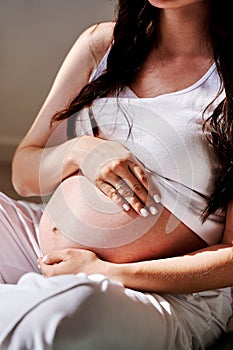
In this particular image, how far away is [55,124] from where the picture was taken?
162 centimetres

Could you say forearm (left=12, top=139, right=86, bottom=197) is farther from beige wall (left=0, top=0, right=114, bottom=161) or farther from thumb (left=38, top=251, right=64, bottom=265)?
beige wall (left=0, top=0, right=114, bottom=161)

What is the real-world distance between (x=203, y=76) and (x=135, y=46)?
0.17 m

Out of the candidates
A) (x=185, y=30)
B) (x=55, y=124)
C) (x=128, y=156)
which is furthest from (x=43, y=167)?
(x=185, y=30)

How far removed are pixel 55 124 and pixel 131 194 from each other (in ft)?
0.95

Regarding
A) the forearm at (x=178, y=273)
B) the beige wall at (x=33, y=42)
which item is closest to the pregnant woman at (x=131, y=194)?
the forearm at (x=178, y=273)

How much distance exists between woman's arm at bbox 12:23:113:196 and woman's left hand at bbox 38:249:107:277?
201 mm

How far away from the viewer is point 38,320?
1181 millimetres

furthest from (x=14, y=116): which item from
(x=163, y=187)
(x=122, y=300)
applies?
(x=122, y=300)

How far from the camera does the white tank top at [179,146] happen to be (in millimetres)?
1406

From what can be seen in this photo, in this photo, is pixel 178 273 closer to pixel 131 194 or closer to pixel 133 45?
pixel 131 194

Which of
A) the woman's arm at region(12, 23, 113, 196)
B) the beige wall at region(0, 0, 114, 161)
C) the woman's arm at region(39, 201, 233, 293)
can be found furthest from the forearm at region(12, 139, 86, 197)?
the beige wall at region(0, 0, 114, 161)

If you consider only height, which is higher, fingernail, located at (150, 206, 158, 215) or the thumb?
fingernail, located at (150, 206, 158, 215)

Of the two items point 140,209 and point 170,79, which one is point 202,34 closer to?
point 170,79

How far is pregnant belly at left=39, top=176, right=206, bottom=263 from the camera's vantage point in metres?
1.40
